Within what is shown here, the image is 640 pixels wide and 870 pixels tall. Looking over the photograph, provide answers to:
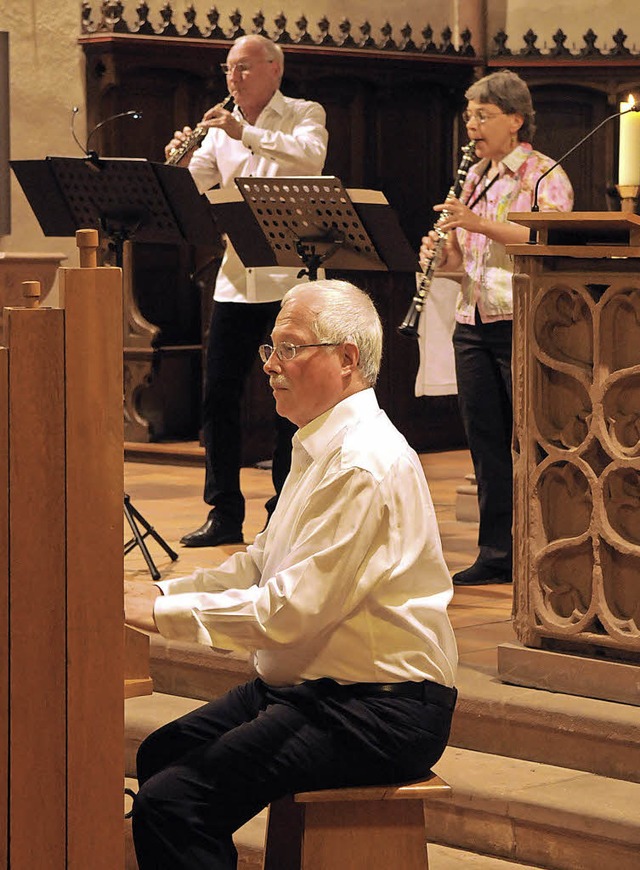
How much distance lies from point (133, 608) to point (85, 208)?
3.02 metres

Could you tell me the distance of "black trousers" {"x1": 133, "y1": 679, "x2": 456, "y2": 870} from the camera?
9.53 feet

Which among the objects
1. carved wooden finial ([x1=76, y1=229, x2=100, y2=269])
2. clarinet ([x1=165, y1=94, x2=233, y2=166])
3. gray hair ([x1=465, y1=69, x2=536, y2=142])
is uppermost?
gray hair ([x1=465, y1=69, x2=536, y2=142])

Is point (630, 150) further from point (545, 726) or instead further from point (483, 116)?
point (545, 726)

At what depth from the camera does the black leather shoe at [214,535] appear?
6.13m

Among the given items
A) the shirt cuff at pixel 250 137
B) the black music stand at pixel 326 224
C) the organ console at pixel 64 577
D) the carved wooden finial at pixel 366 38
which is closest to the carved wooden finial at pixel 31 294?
the organ console at pixel 64 577

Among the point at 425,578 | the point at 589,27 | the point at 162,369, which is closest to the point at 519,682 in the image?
the point at 425,578

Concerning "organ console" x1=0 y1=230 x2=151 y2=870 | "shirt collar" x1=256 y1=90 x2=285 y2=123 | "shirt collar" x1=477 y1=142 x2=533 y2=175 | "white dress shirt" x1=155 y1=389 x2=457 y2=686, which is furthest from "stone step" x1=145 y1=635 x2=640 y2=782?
"shirt collar" x1=256 y1=90 x2=285 y2=123

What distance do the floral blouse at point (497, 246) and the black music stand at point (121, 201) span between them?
0.87 metres

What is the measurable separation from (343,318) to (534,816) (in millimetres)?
1299

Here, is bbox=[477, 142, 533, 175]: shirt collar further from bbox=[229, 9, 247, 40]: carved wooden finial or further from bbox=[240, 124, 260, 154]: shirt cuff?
bbox=[229, 9, 247, 40]: carved wooden finial

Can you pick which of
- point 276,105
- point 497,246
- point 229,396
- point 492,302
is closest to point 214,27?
point 276,105

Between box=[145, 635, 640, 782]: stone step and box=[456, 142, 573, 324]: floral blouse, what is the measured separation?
4.58ft

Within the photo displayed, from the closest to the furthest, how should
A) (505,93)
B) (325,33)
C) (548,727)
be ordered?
1. (548,727)
2. (505,93)
3. (325,33)

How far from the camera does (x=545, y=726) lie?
4004 mm
